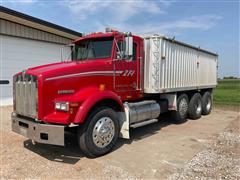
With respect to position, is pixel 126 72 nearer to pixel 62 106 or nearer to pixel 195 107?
pixel 62 106

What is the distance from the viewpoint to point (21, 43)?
10922 millimetres

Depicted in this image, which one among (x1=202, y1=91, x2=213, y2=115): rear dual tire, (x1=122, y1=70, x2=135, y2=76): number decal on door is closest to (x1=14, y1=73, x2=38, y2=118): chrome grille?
(x1=122, y1=70, x2=135, y2=76): number decal on door

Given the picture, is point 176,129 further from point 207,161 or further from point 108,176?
point 108,176

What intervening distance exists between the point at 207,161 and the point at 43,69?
150 inches

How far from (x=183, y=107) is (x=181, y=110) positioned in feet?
0.71

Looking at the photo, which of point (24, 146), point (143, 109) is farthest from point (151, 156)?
point (24, 146)

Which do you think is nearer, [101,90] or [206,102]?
[101,90]

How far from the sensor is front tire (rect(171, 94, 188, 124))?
797cm

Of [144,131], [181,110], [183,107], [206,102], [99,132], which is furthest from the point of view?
[206,102]

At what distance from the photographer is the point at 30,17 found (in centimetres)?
1033

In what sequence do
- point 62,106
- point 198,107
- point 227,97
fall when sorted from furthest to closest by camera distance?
point 227,97
point 198,107
point 62,106

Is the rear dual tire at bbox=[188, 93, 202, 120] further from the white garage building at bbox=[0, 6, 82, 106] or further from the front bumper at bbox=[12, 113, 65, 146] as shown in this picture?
the white garage building at bbox=[0, 6, 82, 106]

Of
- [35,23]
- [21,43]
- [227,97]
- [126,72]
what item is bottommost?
[227,97]

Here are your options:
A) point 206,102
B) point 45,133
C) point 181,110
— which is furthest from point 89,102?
point 206,102
